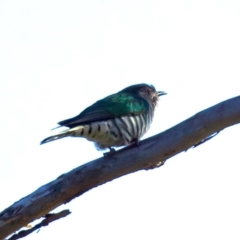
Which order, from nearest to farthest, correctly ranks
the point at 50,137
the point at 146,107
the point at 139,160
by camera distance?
1. the point at 139,160
2. the point at 50,137
3. the point at 146,107

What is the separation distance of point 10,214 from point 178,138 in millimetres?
1644

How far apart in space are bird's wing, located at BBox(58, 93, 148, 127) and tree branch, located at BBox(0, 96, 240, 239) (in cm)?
186

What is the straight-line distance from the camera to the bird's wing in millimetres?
7685

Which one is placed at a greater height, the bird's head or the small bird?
the bird's head

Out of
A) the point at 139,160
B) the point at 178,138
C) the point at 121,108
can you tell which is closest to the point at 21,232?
the point at 139,160

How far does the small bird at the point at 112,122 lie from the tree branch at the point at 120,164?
4.96ft

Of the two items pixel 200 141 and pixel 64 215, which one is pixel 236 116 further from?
pixel 64 215

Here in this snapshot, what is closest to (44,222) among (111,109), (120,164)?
(120,164)

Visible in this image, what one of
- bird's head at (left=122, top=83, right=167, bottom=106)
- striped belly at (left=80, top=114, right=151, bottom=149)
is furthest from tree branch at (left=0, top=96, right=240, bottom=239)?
bird's head at (left=122, top=83, right=167, bottom=106)

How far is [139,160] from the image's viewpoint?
→ 18.4ft

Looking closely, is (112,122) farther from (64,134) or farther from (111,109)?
(64,134)

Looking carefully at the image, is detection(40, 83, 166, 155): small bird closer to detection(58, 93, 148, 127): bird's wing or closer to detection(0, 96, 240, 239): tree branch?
detection(58, 93, 148, 127): bird's wing

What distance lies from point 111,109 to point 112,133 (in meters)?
0.60

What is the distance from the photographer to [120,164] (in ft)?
18.6
